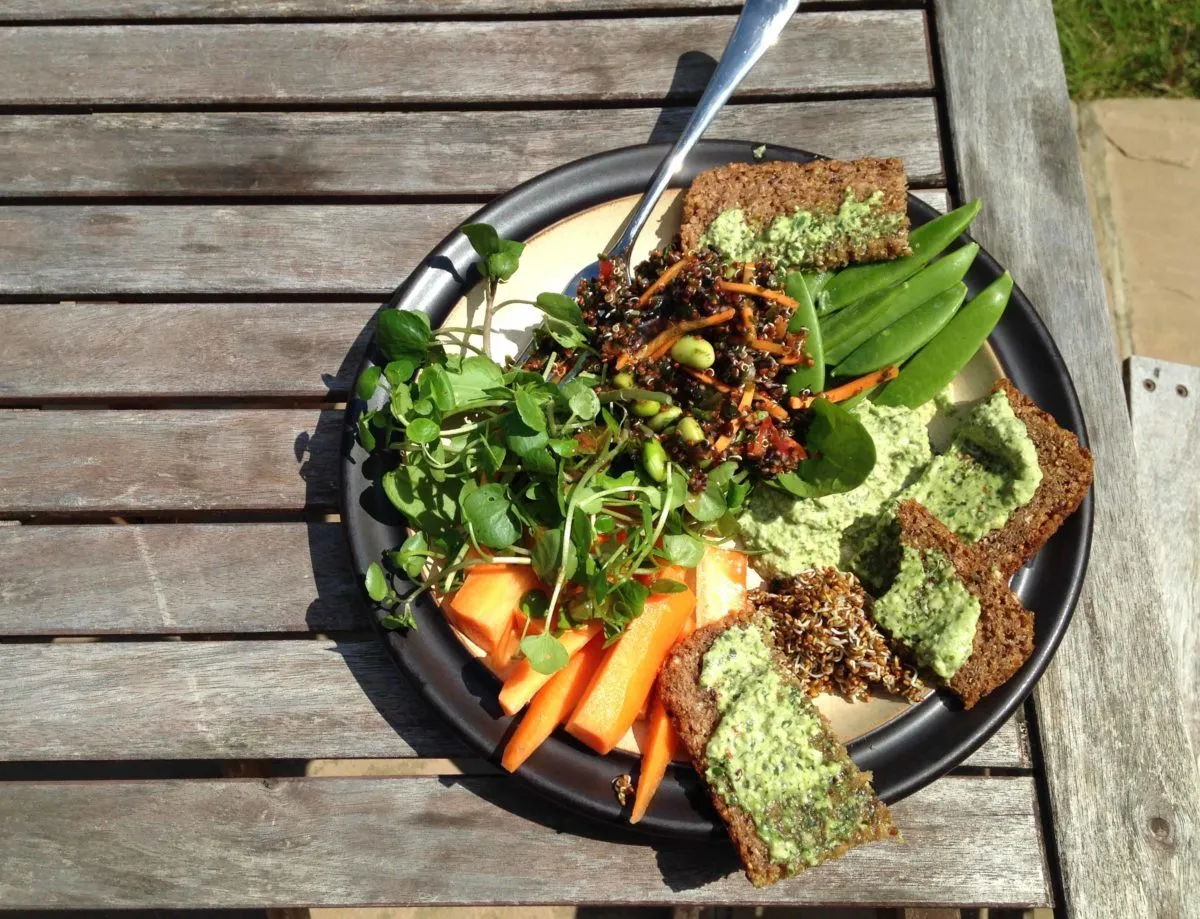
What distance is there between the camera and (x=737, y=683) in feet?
5.24

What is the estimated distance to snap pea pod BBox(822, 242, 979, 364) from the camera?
1.78m

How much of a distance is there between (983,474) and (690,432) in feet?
1.91

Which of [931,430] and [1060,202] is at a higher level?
[1060,202]

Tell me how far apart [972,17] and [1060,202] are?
54 cm

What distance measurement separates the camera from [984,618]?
1606mm

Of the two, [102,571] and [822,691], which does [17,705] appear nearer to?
[102,571]

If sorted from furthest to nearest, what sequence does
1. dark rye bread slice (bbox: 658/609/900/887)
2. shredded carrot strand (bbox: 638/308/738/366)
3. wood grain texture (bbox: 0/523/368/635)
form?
wood grain texture (bbox: 0/523/368/635) < shredded carrot strand (bbox: 638/308/738/366) < dark rye bread slice (bbox: 658/609/900/887)

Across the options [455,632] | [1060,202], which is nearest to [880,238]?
[1060,202]

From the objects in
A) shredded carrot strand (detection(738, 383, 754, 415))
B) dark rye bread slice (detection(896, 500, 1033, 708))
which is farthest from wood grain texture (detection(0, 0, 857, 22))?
dark rye bread slice (detection(896, 500, 1033, 708))

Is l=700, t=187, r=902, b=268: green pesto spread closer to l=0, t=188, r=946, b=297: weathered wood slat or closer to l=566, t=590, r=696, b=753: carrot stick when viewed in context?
l=0, t=188, r=946, b=297: weathered wood slat

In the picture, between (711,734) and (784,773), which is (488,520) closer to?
(711,734)

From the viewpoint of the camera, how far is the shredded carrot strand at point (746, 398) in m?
1.62

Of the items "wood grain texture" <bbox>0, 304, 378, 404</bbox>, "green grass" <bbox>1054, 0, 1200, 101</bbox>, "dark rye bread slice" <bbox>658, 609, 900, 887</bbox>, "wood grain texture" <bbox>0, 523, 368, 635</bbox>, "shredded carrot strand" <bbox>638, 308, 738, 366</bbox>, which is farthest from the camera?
"green grass" <bbox>1054, 0, 1200, 101</bbox>

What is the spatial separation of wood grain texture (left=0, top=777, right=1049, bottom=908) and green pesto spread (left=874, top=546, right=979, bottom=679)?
362mm
